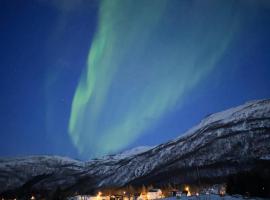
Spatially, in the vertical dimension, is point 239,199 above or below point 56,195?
below

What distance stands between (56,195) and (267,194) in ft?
379

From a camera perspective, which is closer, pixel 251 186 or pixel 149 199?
pixel 251 186

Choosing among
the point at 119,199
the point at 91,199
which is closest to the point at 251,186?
the point at 119,199

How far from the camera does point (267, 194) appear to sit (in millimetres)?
119875

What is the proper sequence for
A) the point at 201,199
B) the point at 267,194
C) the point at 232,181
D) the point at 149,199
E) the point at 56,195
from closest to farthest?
the point at 201,199 < the point at 267,194 < the point at 232,181 < the point at 149,199 < the point at 56,195

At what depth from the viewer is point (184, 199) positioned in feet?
372

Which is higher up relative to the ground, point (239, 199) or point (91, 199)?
point (91, 199)

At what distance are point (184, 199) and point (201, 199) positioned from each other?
5514 millimetres

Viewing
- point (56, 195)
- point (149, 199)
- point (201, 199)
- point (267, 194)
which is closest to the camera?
point (201, 199)

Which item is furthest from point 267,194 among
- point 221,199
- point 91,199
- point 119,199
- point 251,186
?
point 91,199

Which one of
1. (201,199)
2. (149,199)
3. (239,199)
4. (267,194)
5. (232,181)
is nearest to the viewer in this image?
(239,199)

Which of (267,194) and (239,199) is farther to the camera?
(267,194)

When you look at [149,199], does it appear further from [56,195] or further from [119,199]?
[56,195]

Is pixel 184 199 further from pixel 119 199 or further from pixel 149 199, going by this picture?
pixel 119 199
